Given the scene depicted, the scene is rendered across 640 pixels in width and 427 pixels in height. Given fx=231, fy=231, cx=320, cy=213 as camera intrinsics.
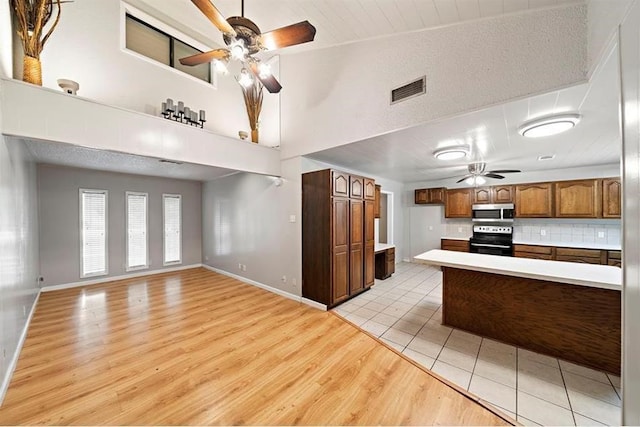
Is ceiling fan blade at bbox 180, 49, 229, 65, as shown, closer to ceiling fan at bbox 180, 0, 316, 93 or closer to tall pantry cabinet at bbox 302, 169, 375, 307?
ceiling fan at bbox 180, 0, 316, 93

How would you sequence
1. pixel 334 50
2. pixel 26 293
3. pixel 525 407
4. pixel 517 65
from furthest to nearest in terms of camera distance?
pixel 334 50
pixel 26 293
pixel 517 65
pixel 525 407

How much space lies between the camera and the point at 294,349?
2.55 metres

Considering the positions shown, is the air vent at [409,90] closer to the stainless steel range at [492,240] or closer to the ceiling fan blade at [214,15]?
the ceiling fan blade at [214,15]

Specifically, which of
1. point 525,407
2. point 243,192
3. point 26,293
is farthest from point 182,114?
point 525,407

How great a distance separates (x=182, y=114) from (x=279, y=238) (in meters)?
2.52

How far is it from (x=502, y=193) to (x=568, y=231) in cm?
141

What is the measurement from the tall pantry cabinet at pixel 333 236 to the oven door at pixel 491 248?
3.13m

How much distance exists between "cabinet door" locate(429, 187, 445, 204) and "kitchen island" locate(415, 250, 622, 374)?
350cm

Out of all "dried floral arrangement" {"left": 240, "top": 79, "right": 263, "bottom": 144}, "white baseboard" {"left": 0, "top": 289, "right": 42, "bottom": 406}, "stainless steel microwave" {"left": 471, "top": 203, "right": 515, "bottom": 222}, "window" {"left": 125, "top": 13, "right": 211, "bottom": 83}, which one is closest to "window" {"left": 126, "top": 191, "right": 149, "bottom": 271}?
"white baseboard" {"left": 0, "top": 289, "right": 42, "bottom": 406}

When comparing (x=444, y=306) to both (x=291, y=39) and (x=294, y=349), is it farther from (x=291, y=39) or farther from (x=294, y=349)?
(x=291, y=39)

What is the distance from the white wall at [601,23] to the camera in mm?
1219

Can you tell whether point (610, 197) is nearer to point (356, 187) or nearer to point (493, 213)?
point (493, 213)

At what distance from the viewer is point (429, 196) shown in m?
6.45

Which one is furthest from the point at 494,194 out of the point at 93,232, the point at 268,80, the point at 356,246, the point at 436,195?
the point at 93,232
